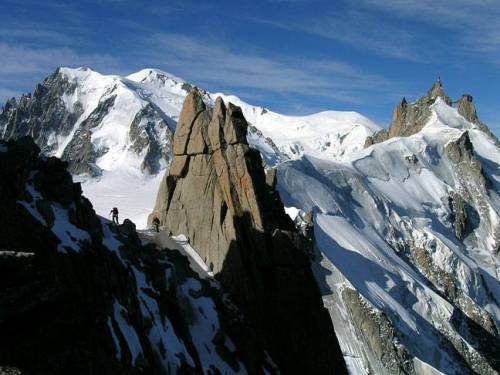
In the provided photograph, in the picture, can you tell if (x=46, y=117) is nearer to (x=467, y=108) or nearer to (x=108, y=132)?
(x=108, y=132)

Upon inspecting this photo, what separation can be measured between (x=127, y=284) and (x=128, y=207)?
275 ft

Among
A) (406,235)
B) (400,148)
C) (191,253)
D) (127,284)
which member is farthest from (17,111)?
(127,284)

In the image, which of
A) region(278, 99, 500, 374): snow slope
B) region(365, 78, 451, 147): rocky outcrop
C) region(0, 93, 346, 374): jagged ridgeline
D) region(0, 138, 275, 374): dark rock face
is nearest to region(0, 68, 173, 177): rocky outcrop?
region(365, 78, 451, 147): rocky outcrop

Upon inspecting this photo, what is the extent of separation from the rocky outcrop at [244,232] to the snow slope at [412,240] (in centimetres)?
1905

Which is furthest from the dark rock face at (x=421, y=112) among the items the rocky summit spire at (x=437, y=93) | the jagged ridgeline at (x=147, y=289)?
the jagged ridgeline at (x=147, y=289)

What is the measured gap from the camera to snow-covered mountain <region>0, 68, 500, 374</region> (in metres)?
66.6

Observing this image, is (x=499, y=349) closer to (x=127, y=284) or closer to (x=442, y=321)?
(x=442, y=321)

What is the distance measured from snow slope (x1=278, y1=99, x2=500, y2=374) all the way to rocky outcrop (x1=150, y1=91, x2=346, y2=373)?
1905 centimetres

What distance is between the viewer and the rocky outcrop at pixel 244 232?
133ft

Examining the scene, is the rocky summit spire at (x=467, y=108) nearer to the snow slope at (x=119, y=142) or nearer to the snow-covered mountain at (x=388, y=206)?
the snow-covered mountain at (x=388, y=206)

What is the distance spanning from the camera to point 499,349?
8044cm

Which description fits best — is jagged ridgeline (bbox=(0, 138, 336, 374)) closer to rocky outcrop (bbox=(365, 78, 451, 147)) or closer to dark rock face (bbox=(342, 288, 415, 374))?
dark rock face (bbox=(342, 288, 415, 374))

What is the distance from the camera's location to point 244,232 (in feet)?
142

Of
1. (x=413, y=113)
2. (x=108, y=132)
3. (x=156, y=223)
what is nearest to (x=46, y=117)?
(x=108, y=132)
